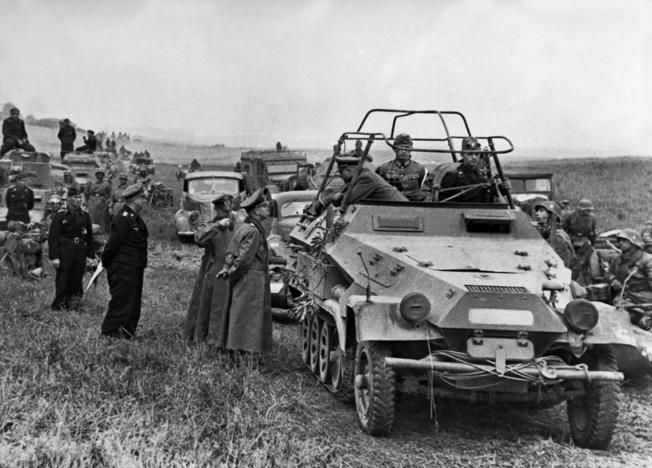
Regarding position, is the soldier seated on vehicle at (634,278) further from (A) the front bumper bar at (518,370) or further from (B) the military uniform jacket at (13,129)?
(B) the military uniform jacket at (13,129)

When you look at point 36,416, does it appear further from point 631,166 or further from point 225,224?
point 631,166

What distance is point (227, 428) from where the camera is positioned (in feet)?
19.2

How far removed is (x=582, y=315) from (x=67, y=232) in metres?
7.53

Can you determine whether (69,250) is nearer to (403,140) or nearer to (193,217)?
(403,140)

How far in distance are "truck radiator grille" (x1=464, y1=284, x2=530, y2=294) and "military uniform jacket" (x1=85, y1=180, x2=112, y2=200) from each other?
49.6ft

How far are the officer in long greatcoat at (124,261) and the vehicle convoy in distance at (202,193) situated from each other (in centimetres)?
1070

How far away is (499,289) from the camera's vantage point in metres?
6.24

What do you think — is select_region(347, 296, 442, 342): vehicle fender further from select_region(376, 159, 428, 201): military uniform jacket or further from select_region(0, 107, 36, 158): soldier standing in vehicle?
select_region(0, 107, 36, 158): soldier standing in vehicle

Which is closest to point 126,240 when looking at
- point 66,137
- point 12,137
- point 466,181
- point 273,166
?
point 466,181

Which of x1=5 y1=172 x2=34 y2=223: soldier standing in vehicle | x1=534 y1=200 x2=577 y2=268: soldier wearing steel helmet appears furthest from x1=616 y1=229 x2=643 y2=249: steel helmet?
x1=5 y1=172 x2=34 y2=223: soldier standing in vehicle

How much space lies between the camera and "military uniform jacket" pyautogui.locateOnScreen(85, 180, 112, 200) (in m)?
19.9

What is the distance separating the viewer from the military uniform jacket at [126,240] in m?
9.03

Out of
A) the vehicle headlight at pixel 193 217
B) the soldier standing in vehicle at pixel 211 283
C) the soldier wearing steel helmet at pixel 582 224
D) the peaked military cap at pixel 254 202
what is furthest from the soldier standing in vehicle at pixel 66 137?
the peaked military cap at pixel 254 202

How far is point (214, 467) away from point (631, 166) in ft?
109
